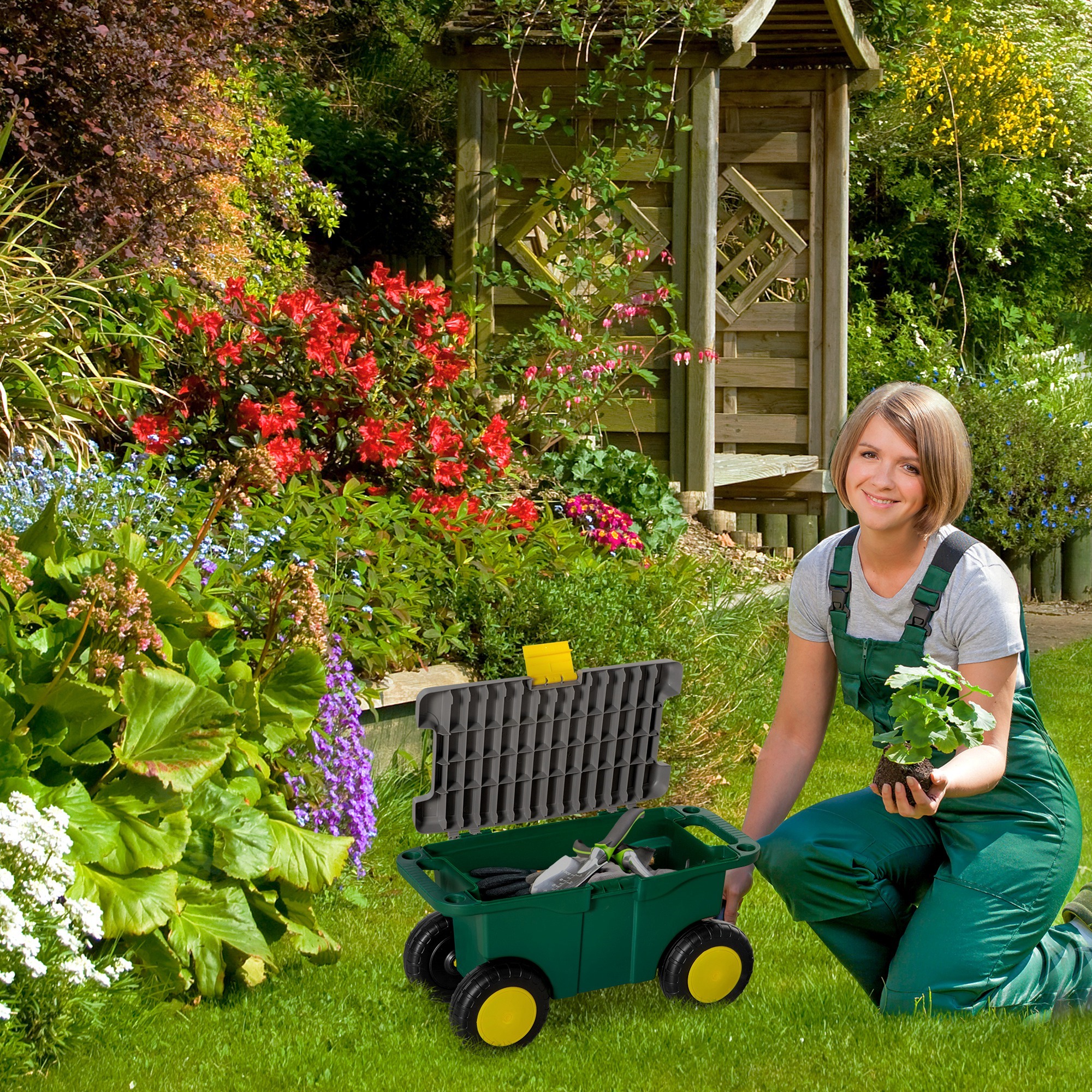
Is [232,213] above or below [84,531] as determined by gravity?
above

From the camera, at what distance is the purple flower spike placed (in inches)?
122

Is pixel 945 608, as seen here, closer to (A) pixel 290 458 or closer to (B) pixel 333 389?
(A) pixel 290 458

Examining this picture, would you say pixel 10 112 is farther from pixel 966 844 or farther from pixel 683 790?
pixel 966 844

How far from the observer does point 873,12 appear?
32.6 feet

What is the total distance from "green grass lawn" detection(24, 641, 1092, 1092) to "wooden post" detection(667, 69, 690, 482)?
171 inches

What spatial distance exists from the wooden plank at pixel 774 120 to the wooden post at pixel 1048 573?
3.13 m

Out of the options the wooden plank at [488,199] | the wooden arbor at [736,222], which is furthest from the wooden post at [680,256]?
the wooden plank at [488,199]

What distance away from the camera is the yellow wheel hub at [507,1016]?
2357 millimetres

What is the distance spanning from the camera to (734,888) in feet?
8.91

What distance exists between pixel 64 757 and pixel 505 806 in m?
0.88

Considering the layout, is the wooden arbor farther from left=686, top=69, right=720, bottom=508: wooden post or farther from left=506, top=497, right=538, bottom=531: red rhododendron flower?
left=506, top=497, right=538, bottom=531: red rhododendron flower

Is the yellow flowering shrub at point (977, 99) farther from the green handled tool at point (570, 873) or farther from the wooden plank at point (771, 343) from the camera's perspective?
the green handled tool at point (570, 873)

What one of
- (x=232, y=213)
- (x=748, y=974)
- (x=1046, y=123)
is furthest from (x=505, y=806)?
(x=1046, y=123)

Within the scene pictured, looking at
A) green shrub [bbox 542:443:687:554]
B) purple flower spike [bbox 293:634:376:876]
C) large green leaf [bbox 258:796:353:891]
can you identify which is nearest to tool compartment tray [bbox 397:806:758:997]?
large green leaf [bbox 258:796:353:891]
